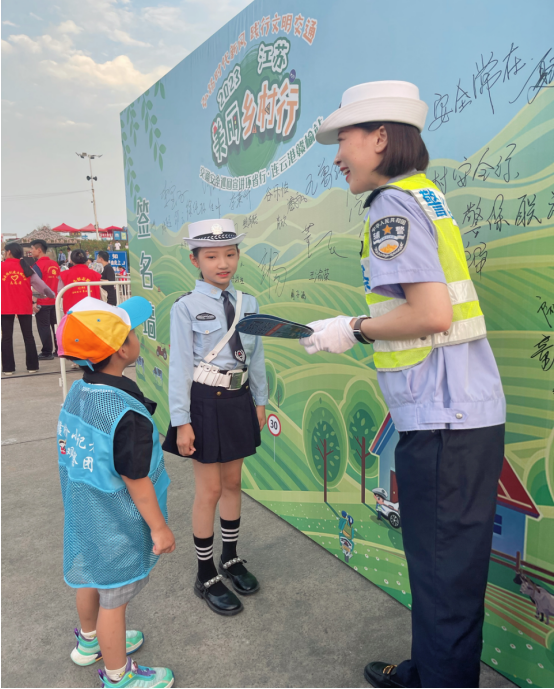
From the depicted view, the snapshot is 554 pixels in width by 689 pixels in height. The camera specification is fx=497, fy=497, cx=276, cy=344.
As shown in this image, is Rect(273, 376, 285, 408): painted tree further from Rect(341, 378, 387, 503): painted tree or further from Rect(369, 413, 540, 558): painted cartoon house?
Rect(369, 413, 540, 558): painted cartoon house

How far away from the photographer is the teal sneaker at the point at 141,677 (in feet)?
5.59

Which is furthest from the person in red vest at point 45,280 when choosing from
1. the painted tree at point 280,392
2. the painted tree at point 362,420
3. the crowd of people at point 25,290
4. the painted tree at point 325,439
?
the painted tree at point 362,420

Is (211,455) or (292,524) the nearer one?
(211,455)

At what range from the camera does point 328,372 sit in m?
2.60

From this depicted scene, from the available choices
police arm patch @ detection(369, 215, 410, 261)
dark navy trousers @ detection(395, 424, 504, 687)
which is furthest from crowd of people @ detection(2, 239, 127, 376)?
dark navy trousers @ detection(395, 424, 504, 687)

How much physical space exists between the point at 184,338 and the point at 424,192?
1.20 metres

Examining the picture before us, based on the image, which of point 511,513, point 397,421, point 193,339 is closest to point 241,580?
point 193,339

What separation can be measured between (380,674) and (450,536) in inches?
31.2

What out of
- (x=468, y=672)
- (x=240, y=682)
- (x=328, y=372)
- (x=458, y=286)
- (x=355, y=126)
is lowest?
(x=240, y=682)

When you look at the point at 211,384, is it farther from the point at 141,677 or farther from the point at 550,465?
the point at 550,465

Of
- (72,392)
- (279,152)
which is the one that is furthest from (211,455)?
(279,152)

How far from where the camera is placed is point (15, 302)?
737 centimetres

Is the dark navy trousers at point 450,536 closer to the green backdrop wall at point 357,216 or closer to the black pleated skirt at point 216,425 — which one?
the green backdrop wall at point 357,216

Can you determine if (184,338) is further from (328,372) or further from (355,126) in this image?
(355,126)
